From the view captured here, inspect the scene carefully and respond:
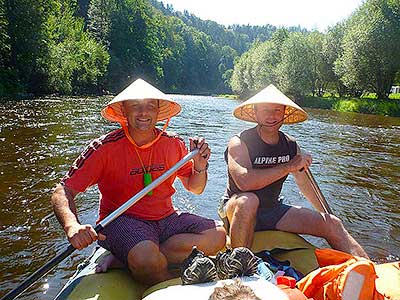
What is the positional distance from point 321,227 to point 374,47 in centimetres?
2762

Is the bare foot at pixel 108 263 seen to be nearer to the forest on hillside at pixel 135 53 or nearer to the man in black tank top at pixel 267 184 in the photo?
the man in black tank top at pixel 267 184

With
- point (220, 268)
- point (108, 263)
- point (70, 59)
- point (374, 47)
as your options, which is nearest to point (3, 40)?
point (70, 59)

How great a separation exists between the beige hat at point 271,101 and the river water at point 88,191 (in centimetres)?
158

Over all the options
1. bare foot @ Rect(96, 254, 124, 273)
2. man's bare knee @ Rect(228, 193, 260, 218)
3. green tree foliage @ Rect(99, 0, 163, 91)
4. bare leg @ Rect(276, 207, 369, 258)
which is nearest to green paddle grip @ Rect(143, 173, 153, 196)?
bare foot @ Rect(96, 254, 124, 273)

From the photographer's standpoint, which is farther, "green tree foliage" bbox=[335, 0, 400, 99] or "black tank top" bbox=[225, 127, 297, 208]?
"green tree foliage" bbox=[335, 0, 400, 99]

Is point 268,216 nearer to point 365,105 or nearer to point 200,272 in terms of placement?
point 200,272

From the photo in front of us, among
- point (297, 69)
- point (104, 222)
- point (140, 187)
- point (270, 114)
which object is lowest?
point (104, 222)

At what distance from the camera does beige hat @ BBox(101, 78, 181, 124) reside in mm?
2904

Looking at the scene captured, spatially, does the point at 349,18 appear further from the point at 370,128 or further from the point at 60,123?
the point at 60,123

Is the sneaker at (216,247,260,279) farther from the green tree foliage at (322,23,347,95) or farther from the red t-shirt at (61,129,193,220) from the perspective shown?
the green tree foliage at (322,23,347,95)

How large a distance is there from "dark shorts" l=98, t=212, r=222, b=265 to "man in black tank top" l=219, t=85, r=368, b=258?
35 centimetres

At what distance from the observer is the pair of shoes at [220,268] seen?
86.1 inches

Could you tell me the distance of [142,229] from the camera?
2.87m

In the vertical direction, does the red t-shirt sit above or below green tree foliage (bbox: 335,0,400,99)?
below
